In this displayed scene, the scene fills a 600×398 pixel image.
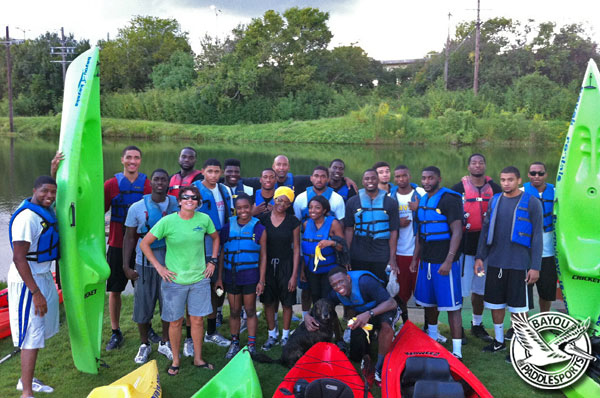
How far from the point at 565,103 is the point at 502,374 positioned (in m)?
29.6

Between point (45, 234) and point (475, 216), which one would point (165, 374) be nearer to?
point (45, 234)

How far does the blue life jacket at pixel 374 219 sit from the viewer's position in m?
4.39

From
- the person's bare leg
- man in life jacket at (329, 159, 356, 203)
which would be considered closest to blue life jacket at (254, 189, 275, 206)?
man in life jacket at (329, 159, 356, 203)

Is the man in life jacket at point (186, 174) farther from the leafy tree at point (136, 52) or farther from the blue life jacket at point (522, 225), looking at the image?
the leafy tree at point (136, 52)

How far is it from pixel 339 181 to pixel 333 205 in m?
0.56

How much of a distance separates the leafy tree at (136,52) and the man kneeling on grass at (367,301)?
4024 centimetres

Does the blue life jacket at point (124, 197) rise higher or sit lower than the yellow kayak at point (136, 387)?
higher

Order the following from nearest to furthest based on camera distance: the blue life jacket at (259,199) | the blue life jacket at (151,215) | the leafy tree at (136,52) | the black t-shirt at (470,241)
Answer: the blue life jacket at (151,215), the blue life jacket at (259,199), the black t-shirt at (470,241), the leafy tree at (136,52)

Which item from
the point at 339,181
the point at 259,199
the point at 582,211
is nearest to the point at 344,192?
the point at 339,181

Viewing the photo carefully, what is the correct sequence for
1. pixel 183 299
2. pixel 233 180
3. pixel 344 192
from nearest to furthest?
1. pixel 183 299
2. pixel 233 180
3. pixel 344 192

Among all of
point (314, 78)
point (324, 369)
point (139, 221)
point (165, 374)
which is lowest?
point (165, 374)

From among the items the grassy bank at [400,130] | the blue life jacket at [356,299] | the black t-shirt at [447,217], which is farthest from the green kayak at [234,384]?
the grassy bank at [400,130]

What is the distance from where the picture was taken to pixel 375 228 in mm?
4391

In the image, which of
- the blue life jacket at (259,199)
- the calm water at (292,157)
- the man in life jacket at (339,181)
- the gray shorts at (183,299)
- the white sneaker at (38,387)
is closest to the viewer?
the white sneaker at (38,387)
